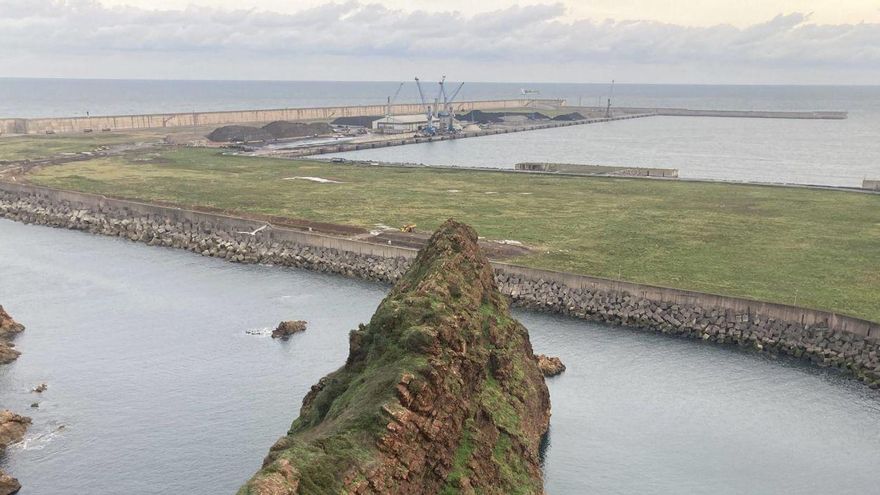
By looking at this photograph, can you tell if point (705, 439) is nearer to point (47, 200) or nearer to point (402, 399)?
point (402, 399)

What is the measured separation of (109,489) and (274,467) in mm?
18923

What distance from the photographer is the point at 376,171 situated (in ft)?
466

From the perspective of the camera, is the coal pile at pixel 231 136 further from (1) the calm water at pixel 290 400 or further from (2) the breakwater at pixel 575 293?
(1) the calm water at pixel 290 400

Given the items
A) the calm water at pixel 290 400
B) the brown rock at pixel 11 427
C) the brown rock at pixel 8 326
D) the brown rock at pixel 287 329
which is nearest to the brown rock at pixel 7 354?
the calm water at pixel 290 400

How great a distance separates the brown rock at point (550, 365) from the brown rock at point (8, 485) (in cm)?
2911

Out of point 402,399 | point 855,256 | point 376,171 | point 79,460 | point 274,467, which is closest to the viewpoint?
point 274,467

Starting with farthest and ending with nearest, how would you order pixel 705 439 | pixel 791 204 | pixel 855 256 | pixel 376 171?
1. pixel 376 171
2. pixel 791 204
3. pixel 855 256
4. pixel 705 439

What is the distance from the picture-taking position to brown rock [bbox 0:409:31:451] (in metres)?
43.2

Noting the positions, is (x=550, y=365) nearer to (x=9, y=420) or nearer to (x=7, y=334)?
(x=9, y=420)

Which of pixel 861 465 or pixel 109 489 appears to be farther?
pixel 861 465

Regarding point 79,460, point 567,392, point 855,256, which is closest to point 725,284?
point 855,256

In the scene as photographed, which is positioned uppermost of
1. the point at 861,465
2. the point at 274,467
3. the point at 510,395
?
the point at 274,467

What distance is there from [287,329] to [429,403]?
33.3 m

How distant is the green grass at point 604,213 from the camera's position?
71000 mm
